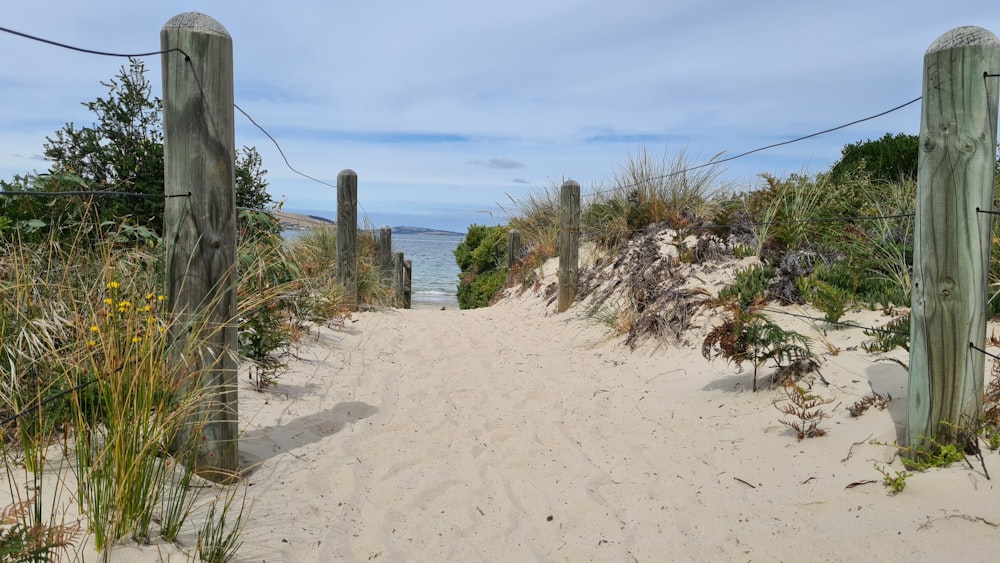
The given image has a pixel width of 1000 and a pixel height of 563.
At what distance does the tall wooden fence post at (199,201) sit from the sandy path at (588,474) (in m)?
0.65

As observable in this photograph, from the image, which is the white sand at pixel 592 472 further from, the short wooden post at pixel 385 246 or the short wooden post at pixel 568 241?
the short wooden post at pixel 385 246

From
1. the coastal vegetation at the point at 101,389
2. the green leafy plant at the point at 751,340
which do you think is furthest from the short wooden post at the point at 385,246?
the green leafy plant at the point at 751,340

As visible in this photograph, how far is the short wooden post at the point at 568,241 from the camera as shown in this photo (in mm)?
9023

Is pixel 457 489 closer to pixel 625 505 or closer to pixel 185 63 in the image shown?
pixel 625 505

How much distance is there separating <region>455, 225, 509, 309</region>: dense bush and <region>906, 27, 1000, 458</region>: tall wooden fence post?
429 inches

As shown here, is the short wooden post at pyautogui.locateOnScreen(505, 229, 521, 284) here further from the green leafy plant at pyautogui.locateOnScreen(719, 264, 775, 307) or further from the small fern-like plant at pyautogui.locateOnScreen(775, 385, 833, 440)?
the small fern-like plant at pyautogui.locateOnScreen(775, 385, 833, 440)

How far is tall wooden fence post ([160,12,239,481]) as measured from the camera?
3.13 m

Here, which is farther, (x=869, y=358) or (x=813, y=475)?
(x=869, y=358)

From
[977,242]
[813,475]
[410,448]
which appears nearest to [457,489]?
[410,448]

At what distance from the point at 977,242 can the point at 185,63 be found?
363cm

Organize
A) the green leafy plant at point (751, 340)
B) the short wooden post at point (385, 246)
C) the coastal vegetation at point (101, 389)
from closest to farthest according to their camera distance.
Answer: the coastal vegetation at point (101, 389) < the green leafy plant at point (751, 340) < the short wooden post at point (385, 246)

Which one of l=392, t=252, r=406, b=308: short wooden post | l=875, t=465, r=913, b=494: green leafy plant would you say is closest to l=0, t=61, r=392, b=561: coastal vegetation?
l=875, t=465, r=913, b=494: green leafy plant

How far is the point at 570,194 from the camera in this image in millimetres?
9031

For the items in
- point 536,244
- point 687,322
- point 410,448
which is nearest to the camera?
point 410,448
